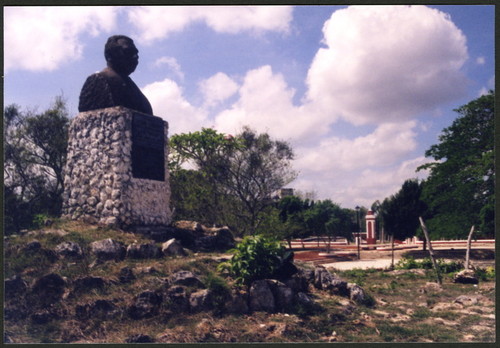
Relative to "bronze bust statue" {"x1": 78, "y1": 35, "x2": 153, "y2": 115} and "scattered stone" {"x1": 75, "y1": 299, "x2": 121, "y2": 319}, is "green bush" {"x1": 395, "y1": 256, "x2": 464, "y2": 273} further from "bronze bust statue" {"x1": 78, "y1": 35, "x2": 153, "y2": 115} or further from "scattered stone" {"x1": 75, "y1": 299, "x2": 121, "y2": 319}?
"scattered stone" {"x1": 75, "y1": 299, "x2": 121, "y2": 319}

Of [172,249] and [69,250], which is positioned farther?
[172,249]

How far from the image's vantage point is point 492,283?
45.8ft

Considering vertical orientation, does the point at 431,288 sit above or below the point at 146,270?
below

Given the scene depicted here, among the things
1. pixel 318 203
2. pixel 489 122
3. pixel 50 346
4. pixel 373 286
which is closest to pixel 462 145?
pixel 489 122

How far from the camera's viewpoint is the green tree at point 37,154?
19875mm

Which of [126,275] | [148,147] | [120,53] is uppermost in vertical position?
[120,53]

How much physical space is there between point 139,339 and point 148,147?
719 centimetres

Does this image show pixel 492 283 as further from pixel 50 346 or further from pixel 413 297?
pixel 50 346

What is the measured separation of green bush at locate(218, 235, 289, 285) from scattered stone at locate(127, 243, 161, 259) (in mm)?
1907

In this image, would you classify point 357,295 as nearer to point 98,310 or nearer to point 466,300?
point 466,300

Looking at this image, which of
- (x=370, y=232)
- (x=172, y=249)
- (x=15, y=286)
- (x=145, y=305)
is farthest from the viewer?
(x=370, y=232)

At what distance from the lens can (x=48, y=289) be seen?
8430 mm

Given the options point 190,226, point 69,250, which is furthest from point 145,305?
point 190,226

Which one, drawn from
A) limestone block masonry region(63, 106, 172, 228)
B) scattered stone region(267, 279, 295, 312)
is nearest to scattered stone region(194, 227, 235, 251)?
limestone block masonry region(63, 106, 172, 228)
